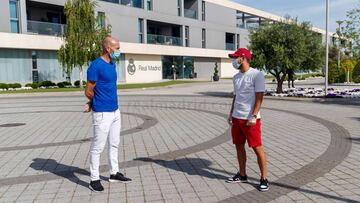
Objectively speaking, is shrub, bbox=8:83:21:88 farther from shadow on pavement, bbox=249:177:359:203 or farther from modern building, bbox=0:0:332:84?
shadow on pavement, bbox=249:177:359:203

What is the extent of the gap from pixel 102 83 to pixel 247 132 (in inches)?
80.2

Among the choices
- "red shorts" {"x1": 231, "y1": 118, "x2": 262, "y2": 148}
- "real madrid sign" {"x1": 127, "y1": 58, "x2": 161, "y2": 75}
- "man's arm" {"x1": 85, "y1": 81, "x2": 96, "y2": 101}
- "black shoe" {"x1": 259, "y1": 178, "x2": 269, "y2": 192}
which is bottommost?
"black shoe" {"x1": 259, "y1": 178, "x2": 269, "y2": 192}

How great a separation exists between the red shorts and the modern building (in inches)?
747

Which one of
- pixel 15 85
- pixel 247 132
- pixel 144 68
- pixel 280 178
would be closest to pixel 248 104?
pixel 247 132

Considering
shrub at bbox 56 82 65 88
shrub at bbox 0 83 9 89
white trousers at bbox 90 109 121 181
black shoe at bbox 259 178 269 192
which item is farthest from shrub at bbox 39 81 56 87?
black shoe at bbox 259 178 269 192

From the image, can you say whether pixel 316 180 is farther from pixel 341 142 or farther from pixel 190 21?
pixel 190 21

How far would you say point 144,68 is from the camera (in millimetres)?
43406

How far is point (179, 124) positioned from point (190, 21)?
40.5 metres

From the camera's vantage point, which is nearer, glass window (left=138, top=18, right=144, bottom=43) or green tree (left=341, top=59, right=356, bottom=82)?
green tree (left=341, top=59, right=356, bottom=82)

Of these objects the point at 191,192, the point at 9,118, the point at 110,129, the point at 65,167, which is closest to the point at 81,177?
the point at 65,167

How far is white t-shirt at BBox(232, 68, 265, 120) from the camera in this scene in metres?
4.53

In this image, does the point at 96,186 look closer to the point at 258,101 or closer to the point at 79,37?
the point at 258,101

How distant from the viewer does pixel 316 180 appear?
16.4 ft

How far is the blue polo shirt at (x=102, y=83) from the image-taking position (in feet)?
15.1
